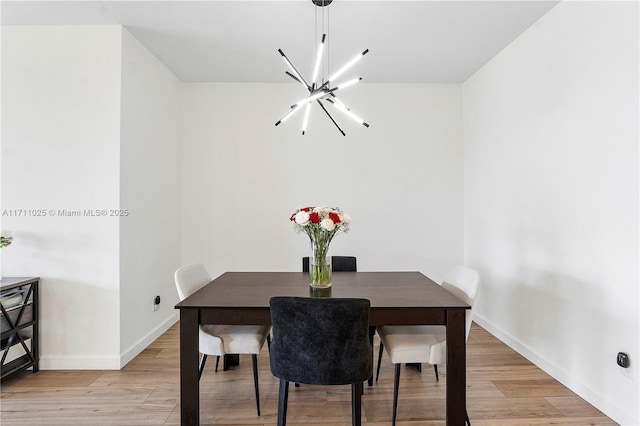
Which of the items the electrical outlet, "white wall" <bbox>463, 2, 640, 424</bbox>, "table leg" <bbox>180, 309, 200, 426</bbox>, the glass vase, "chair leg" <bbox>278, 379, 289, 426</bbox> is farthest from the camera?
the electrical outlet

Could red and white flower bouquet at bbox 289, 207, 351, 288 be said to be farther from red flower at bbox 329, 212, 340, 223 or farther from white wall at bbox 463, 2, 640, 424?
white wall at bbox 463, 2, 640, 424

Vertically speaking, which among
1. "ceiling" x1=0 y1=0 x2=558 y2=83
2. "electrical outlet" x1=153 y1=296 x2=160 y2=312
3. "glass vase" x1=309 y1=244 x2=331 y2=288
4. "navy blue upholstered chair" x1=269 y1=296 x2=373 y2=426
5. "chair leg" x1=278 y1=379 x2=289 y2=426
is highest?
"ceiling" x1=0 y1=0 x2=558 y2=83

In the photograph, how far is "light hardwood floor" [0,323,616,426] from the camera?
6.64ft

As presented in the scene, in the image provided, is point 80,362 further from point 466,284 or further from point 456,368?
point 466,284

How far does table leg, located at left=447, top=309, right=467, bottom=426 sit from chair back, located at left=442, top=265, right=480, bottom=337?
16 centimetres

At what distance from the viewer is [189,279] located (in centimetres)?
231

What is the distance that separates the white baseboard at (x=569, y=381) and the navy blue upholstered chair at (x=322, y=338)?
5.09 feet

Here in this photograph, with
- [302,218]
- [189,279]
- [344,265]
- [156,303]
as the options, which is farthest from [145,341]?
[302,218]

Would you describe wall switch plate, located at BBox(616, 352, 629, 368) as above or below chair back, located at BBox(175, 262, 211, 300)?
below

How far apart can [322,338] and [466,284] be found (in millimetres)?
1096

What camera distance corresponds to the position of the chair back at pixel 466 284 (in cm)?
203

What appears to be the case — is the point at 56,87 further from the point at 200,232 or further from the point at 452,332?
the point at 452,332

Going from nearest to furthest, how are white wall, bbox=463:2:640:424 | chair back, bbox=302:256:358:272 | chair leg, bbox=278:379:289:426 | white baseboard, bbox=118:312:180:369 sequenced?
chair leg, bbox=278:379:289:426 → white wall, bbox=463:2:640:424 → white baseboard, bbox=118:312:180:369 → chair back, bbox=302:256:358:272

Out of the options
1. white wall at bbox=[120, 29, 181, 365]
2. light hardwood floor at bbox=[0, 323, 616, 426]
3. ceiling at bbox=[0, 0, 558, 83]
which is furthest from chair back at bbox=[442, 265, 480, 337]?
white wall at bbox=[120, 29, 181, 365]
